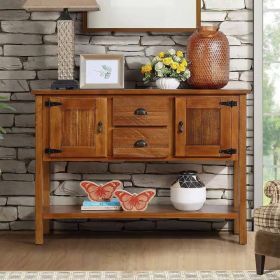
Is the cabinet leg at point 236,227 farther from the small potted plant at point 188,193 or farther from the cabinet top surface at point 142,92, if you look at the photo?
the cabinet top surface at point 142,92

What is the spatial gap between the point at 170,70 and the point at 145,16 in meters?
0.51

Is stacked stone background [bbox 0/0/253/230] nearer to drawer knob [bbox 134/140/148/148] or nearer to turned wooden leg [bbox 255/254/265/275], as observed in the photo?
drawer knob [bbox 134/140/148/148]

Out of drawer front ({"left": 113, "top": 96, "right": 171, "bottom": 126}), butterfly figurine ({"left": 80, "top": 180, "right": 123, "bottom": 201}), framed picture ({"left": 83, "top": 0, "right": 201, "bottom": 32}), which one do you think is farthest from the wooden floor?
framed picture ({"left": 83, "top": 0, "right": 201, "bottom": 32})

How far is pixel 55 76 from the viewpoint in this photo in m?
5.00

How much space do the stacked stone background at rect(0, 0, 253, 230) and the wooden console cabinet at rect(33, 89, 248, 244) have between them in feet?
1.55

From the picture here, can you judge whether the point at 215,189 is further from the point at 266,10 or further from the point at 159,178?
the point at 266,10

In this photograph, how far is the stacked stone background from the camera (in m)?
4.96

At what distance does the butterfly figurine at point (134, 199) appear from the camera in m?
4.61

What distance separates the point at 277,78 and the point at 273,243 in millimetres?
1709

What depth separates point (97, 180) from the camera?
502cm

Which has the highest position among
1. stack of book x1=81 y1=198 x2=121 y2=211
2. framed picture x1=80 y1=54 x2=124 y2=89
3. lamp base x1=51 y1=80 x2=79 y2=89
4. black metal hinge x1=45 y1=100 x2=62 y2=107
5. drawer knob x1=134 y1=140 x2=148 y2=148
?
framed picture x1=80 y1=54 x2=124 y2=89

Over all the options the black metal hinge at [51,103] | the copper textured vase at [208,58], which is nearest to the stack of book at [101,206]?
the black metal hinge at [51,103]

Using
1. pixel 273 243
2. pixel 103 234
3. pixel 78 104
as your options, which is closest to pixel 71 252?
pixel 103 234

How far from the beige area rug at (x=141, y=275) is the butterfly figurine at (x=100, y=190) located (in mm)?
921
